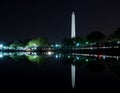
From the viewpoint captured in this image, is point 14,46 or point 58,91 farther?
point 14,46

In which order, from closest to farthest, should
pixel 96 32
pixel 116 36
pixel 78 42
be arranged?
1. pixel 116 36
2. pixel 96 32
3. pixel 78 42

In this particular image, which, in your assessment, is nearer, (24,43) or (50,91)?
(50,91)

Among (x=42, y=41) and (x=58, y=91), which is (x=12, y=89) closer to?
(x=58, y=91)

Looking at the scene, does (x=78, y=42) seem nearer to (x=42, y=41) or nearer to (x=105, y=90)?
(x=42, y=41)

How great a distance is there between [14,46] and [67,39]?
4275cm

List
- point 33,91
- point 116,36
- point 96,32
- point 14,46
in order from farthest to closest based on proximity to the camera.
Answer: point 14,46 → point 96,32 → point 116,36 → point 33,91

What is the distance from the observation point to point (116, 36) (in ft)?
252

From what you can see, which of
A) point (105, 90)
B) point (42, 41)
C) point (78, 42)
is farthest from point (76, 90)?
point (42, 41)

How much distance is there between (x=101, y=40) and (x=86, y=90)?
85559 millimetres

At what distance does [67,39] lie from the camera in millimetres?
107750

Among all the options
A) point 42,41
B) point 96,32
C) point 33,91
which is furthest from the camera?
point 42,41

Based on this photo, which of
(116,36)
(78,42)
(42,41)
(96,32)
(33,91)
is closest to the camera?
(33,91)

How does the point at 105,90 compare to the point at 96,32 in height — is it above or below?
below

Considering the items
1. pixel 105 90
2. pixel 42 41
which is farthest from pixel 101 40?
pixel 105 90
